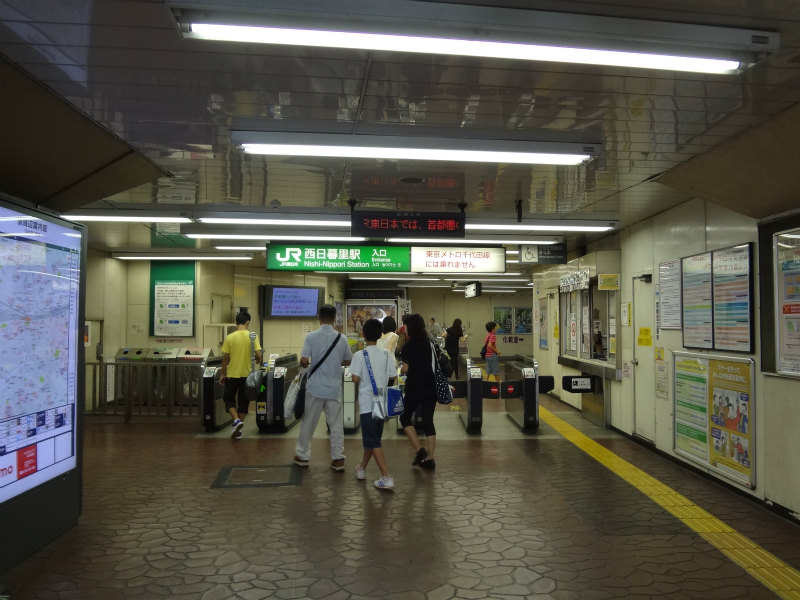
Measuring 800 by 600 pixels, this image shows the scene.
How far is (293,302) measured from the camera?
1611 cm

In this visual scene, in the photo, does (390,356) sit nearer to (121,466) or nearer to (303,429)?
(303,429)

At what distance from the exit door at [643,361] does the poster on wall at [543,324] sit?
16.2 feet

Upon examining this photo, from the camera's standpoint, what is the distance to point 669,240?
7.04 m

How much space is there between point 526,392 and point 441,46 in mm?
6528

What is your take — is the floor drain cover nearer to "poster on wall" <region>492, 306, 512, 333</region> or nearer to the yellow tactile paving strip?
the yellow tactile paving strip

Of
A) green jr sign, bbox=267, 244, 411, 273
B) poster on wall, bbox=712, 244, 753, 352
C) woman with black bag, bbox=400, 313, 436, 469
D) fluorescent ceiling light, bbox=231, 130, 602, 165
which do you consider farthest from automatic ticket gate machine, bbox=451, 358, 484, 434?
fluorescent ceiling light, bbox=231, 130, 602, 165

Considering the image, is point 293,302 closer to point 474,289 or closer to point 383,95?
point 474,289

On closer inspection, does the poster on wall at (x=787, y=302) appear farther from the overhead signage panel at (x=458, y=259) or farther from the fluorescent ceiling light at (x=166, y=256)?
the fluorescent ceiling light at (x=166, y=256)

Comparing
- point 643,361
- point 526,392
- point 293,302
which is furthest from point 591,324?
point 293,302

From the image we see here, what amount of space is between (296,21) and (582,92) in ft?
6.53

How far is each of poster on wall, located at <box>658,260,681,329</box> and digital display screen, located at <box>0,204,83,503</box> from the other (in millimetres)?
6056

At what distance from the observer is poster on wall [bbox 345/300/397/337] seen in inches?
794

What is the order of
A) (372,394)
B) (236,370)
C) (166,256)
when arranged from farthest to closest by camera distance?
1. (166,256)
2. (236,370)
3. (372,394)

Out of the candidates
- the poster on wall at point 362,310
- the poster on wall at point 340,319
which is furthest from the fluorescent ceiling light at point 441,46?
the poster on wall at point 340,319
